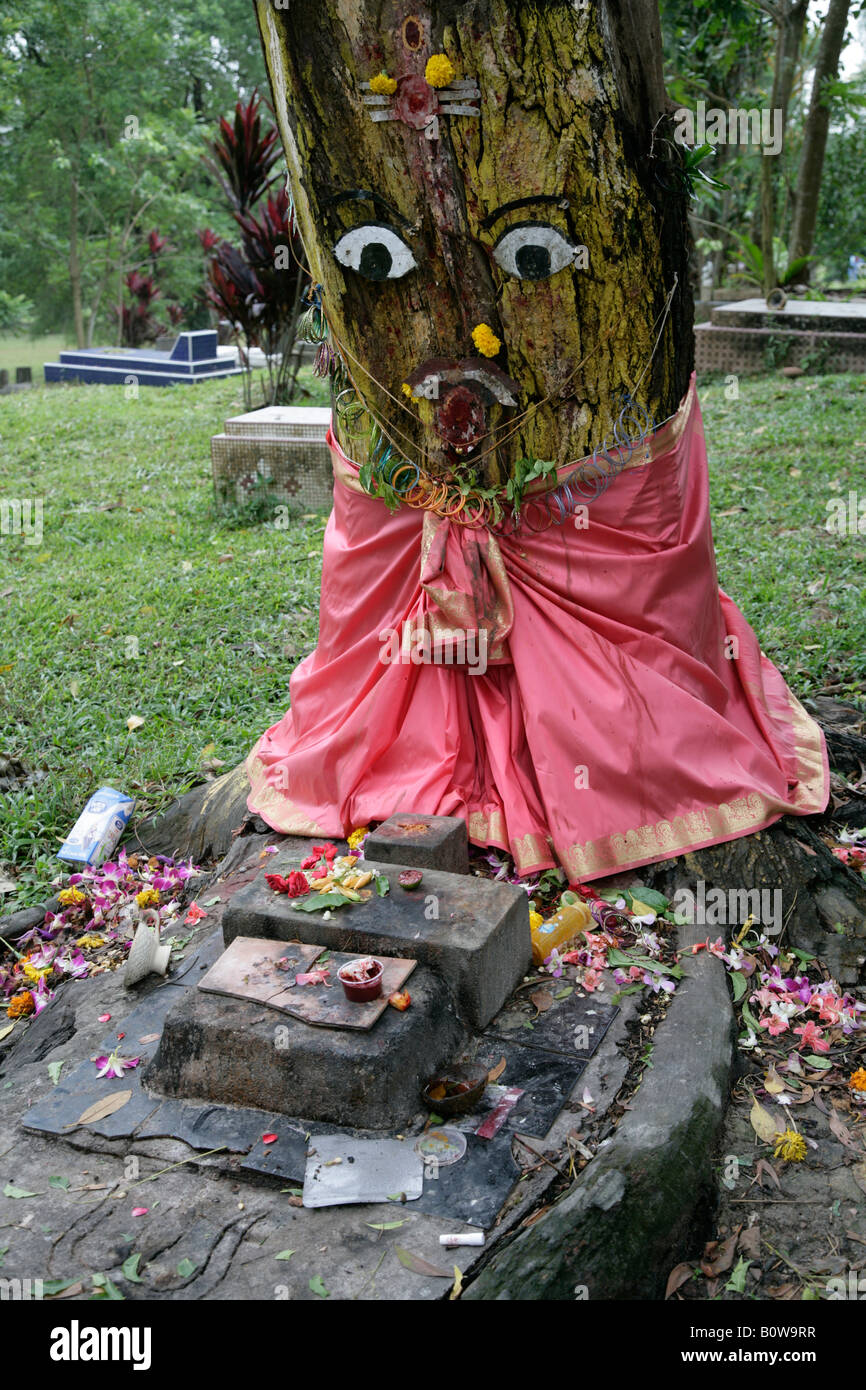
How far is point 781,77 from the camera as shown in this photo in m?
10.9

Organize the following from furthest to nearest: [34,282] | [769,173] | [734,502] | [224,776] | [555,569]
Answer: [34,282]
[769,173]
[734,502]
[224,776]
[555,569]

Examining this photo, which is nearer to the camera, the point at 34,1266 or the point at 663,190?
the point at 34,1266

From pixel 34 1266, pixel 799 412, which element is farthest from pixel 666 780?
pixel 799 412

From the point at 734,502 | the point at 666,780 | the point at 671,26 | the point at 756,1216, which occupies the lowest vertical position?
the point at 756,1216

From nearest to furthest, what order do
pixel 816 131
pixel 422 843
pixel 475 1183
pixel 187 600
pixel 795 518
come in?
pixel 475 1183 < pixel 422 843 < pixel 187 600 < pixel 795 518 < pixel 816 131

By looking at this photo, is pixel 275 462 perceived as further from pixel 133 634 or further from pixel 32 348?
pixel 32 348

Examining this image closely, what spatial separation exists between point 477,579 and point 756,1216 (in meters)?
1.82

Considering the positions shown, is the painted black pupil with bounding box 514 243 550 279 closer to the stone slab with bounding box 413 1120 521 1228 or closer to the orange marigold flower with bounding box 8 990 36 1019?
the stone slab with bounding box 413 1120 521 1228

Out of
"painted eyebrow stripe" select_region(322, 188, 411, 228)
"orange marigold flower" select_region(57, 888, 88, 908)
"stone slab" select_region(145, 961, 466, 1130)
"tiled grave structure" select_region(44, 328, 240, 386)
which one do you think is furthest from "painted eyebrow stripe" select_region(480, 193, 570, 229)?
"tiled grave structure" select_region(44, 328, 240, 386)

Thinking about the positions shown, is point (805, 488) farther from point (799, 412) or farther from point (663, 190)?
point (663, 190)

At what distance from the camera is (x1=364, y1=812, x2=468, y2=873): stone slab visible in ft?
10.3

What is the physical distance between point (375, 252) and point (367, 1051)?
7.02ft

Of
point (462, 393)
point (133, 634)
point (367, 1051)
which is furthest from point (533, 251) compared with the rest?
point (133, 634)
